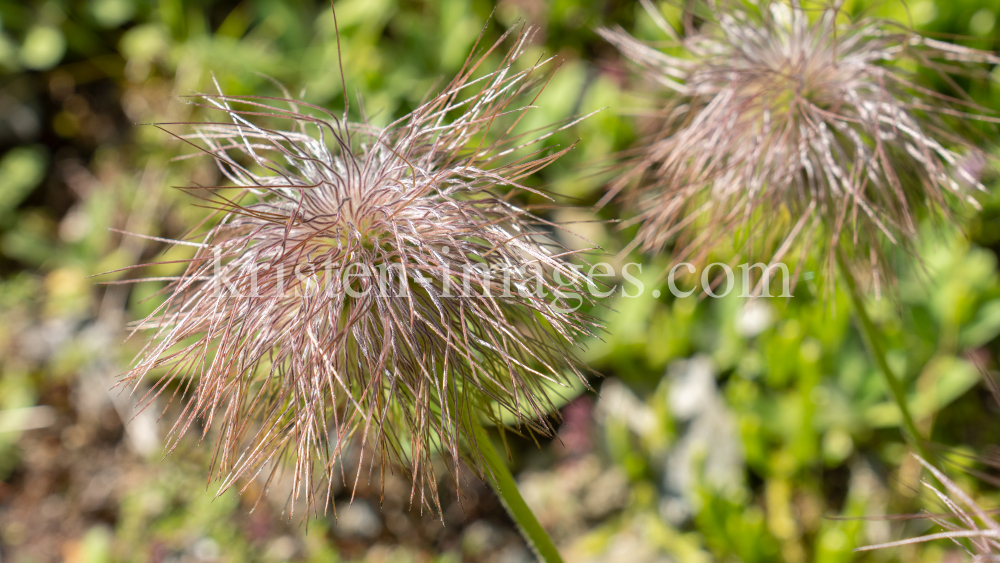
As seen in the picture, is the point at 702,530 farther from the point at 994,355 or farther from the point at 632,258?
the point at 994,355

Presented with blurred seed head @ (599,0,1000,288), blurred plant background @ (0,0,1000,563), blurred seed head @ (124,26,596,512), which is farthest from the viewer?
blurred plant background @ (0,0,1000,563)

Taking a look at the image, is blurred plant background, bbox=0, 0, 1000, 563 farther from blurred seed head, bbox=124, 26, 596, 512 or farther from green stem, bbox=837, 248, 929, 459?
blurred seed head, bbox=124, 26, 596, 512

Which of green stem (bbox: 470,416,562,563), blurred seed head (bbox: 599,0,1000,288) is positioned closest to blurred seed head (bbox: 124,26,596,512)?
green stem (bbox: 470,416,562,563)

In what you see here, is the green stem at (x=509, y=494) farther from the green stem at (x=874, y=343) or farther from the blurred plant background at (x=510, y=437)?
the green stem at (x=874, y=343)

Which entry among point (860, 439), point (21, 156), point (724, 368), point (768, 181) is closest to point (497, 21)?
point (724, 368)

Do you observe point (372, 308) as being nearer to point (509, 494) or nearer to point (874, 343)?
point (509, 494)

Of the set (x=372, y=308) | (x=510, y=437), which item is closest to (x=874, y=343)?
(x=372, y=308)

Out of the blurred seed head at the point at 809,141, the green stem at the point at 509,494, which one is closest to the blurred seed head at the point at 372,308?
the green stem at the point at 509,494
